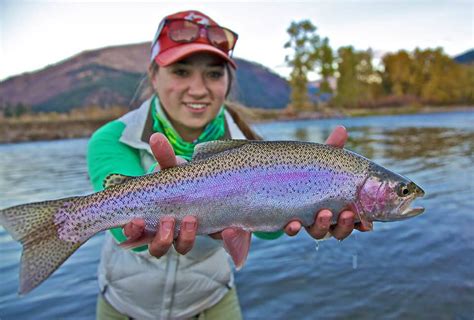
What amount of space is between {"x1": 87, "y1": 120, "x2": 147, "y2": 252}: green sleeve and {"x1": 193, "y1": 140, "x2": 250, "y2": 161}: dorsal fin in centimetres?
59

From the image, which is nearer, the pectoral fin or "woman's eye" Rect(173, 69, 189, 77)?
the pectoral fin

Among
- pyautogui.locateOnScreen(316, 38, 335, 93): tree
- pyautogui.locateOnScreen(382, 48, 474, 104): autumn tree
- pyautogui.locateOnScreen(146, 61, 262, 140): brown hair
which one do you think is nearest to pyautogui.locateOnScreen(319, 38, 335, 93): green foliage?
pyautogui.locateOnScreen(316, 38, 335, 93): tree

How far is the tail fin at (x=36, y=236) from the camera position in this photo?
6.77 feet

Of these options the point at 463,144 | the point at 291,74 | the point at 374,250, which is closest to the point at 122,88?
the point at 291,74

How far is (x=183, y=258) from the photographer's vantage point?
2.76 metres

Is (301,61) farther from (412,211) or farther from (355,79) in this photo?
(412,211)

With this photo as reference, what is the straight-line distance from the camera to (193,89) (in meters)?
2.80

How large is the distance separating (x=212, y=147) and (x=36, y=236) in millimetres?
1018

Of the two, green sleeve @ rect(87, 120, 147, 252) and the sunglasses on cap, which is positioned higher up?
the sunglasses on cap

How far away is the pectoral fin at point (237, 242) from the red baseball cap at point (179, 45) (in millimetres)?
1207

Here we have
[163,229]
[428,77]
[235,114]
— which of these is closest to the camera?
[163,229]

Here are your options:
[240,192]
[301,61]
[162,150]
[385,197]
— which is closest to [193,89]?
[162,150]

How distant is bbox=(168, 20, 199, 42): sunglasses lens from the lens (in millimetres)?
2877

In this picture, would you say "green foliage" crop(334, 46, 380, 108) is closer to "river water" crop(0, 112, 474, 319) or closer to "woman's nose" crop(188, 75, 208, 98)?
"river water" crop(0, 112, 474, 319)
